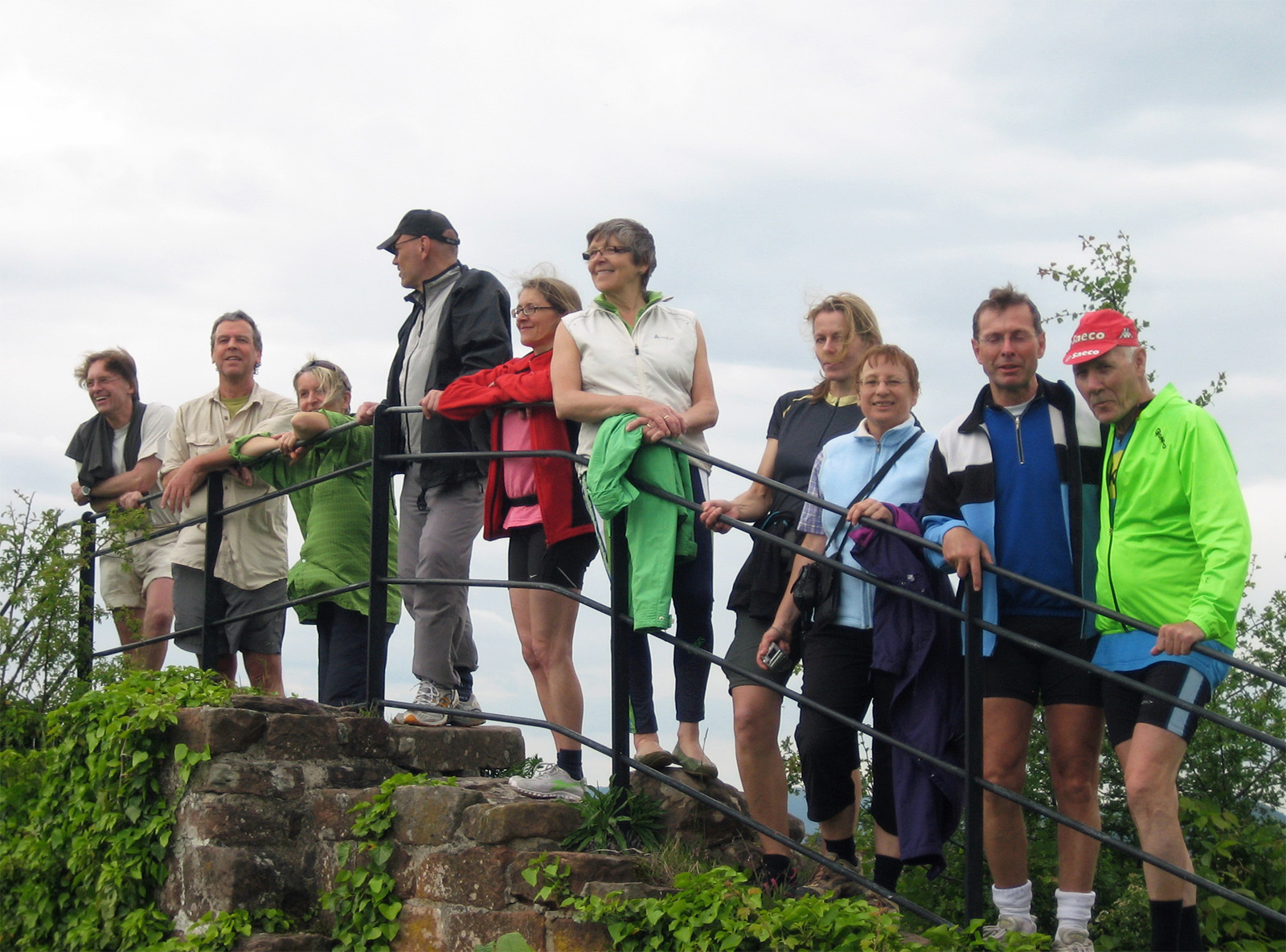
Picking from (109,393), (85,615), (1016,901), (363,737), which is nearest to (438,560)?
(363,737)

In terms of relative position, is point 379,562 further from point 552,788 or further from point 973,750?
point 973,750

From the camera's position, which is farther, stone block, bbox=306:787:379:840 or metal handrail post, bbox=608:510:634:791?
stone block, bbox=306:787:379:840

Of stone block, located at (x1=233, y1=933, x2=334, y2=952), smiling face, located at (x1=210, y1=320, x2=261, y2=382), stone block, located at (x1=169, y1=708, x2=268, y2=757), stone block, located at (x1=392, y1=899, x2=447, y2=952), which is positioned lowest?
stone block, located at (x1=233, y1=933, x2=334, y2=952)

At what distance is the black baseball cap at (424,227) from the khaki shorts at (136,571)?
2.08 metres

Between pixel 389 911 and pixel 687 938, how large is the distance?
1.30 metres

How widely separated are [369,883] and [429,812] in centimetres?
36

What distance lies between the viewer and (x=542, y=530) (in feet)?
16.4

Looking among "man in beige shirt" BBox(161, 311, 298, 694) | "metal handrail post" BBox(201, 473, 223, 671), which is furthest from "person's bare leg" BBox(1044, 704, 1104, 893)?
"metal handrail post" BBox(201, 473, 223, 671)

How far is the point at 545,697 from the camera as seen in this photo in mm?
4941

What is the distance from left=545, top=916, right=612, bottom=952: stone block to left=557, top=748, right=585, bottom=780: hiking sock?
73 centimetres

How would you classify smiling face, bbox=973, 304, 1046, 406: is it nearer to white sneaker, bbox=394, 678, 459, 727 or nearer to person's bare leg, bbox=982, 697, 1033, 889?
person's bare leg, bbox=982, 697, 1033, 889

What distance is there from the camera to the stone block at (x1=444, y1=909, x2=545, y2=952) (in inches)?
167

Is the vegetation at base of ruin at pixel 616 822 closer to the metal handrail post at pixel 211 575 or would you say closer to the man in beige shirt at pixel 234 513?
the man in beige shirt at pixel 234 513

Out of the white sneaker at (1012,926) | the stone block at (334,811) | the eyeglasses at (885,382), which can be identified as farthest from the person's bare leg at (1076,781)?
the stone block at (334,811)
